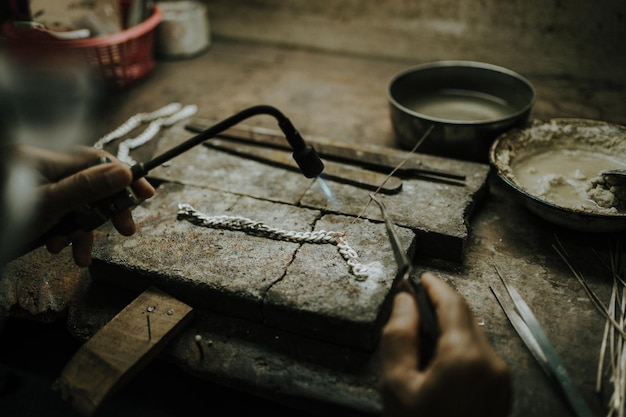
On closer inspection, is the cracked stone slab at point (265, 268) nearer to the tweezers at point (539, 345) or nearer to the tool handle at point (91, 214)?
the tool handle at point (91, 214)

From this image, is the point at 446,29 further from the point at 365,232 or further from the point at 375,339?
the point at 375,339

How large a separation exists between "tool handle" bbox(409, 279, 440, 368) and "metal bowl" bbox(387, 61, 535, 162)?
132cm

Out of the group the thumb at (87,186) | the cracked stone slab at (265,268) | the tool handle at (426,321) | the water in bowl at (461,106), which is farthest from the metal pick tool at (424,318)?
the water in bowl at (461,106)

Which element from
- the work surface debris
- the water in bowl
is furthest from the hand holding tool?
the water in bowl

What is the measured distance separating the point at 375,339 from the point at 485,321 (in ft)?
1.71

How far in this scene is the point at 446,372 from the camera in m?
1.55

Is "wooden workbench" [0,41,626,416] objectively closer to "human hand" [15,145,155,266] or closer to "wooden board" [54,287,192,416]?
"wooden board" [54,287,192,416]

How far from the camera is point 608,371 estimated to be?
77.2 inches

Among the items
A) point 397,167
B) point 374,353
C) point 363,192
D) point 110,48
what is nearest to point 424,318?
point 374,353

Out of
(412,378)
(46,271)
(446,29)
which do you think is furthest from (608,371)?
(446,29)

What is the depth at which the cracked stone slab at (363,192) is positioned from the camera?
2459mm

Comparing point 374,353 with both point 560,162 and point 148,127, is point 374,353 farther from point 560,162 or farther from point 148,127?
point 148,127

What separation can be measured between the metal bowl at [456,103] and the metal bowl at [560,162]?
156mm

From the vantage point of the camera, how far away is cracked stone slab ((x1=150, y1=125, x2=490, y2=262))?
2459 mm
